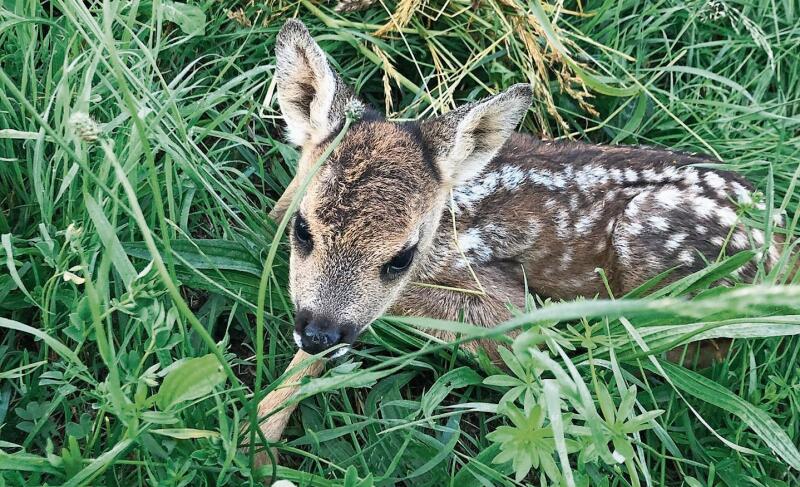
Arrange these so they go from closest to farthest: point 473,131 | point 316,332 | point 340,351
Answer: point 316,332
point 340,351
point 473,131

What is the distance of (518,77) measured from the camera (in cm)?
423

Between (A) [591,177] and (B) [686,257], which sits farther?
(A) [591,177]

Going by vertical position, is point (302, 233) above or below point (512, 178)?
above

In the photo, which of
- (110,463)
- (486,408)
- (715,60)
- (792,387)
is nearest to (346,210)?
(486,408)

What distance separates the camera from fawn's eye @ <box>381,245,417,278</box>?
3039 mm

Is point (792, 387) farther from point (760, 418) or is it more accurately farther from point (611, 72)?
point (611, 72)

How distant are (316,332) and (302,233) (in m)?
0.39

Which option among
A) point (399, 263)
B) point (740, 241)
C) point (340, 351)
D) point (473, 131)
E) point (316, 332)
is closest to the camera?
point (316, 332)

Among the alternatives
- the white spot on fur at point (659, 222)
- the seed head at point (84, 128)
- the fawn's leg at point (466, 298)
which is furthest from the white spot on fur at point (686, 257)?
the seed head at point (84, 128)

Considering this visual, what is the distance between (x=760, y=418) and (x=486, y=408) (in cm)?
102

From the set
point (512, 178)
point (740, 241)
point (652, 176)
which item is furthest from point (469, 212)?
point (740, 241)

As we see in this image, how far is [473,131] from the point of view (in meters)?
3.35

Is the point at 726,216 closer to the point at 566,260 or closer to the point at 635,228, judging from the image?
the point at 635,228

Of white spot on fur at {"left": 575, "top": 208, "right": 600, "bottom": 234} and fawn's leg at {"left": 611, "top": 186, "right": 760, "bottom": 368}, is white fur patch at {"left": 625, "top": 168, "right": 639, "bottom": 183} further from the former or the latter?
white spot on fur at {"left": 575, "top": 208, "right": 600, "bottom": 234}
